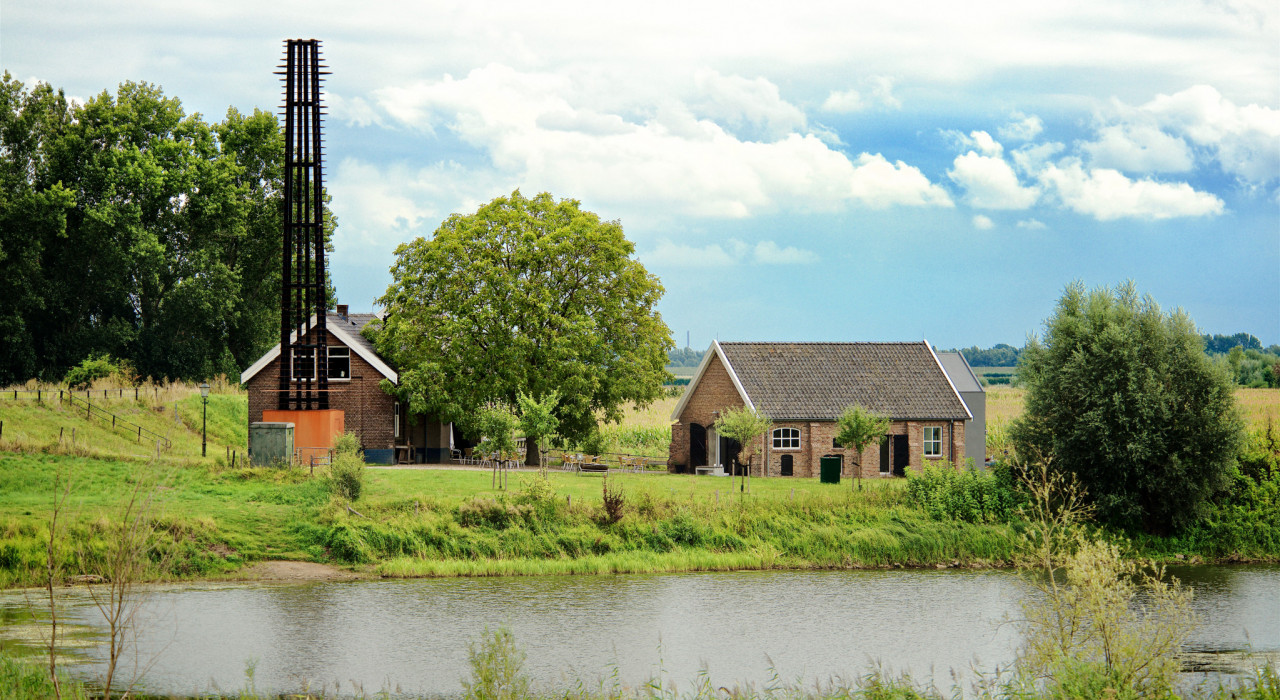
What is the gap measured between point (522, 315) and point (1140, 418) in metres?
21.3

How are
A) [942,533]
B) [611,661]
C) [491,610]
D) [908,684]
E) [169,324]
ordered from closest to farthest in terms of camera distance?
[908,684], [611,661], [491,610], [942,533], [169,324]

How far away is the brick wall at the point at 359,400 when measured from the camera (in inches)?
1684

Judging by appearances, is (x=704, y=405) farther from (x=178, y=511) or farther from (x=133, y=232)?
(x=133, y=232)

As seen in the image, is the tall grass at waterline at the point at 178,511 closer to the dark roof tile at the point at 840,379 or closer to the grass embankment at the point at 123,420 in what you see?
the grass embankment at the point at 123,420

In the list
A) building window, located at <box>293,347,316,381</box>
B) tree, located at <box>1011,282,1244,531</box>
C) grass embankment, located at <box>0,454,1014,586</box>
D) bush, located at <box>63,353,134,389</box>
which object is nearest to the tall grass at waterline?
grass embankment, located at <box>0,454,1014,586</box>

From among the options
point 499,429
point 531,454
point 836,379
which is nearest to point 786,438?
point 836,379

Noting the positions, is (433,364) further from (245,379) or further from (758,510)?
(758,510)

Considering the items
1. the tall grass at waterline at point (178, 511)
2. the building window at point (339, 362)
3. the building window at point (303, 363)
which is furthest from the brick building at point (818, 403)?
the tall grass at waterline at point (178, 511)

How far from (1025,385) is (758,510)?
940 centimetres

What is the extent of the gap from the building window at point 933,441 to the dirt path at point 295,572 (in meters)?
23.8

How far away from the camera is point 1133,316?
32.9 metres

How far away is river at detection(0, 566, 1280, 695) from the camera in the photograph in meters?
18.0

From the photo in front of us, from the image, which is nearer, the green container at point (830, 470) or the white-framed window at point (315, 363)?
the green container at point (830, 470)

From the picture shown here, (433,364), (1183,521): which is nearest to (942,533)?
(1183,521)
